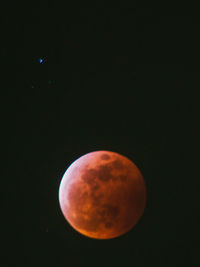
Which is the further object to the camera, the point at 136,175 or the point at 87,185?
the point at 136,175

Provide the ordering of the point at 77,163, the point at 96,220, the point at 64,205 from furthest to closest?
the point at 77,163 < the point at 64,205 < the point at 96,220

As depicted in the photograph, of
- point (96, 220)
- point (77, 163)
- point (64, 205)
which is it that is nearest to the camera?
point (96, 220)

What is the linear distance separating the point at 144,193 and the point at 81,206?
2331 mm

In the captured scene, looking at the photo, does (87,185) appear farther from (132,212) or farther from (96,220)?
(132,212)

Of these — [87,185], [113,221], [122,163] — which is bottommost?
[113,221]

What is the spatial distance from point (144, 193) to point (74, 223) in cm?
262

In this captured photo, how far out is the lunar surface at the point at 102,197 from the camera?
8.11 metres

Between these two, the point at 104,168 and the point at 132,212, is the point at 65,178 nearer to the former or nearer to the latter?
the point at 104,168

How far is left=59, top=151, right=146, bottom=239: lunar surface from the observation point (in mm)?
8109

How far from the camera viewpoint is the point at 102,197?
8.13 m

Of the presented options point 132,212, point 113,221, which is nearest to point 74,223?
point 113,221

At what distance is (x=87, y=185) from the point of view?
833 centimetres

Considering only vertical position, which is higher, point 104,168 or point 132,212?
point 104,168

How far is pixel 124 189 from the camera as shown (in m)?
8.31
